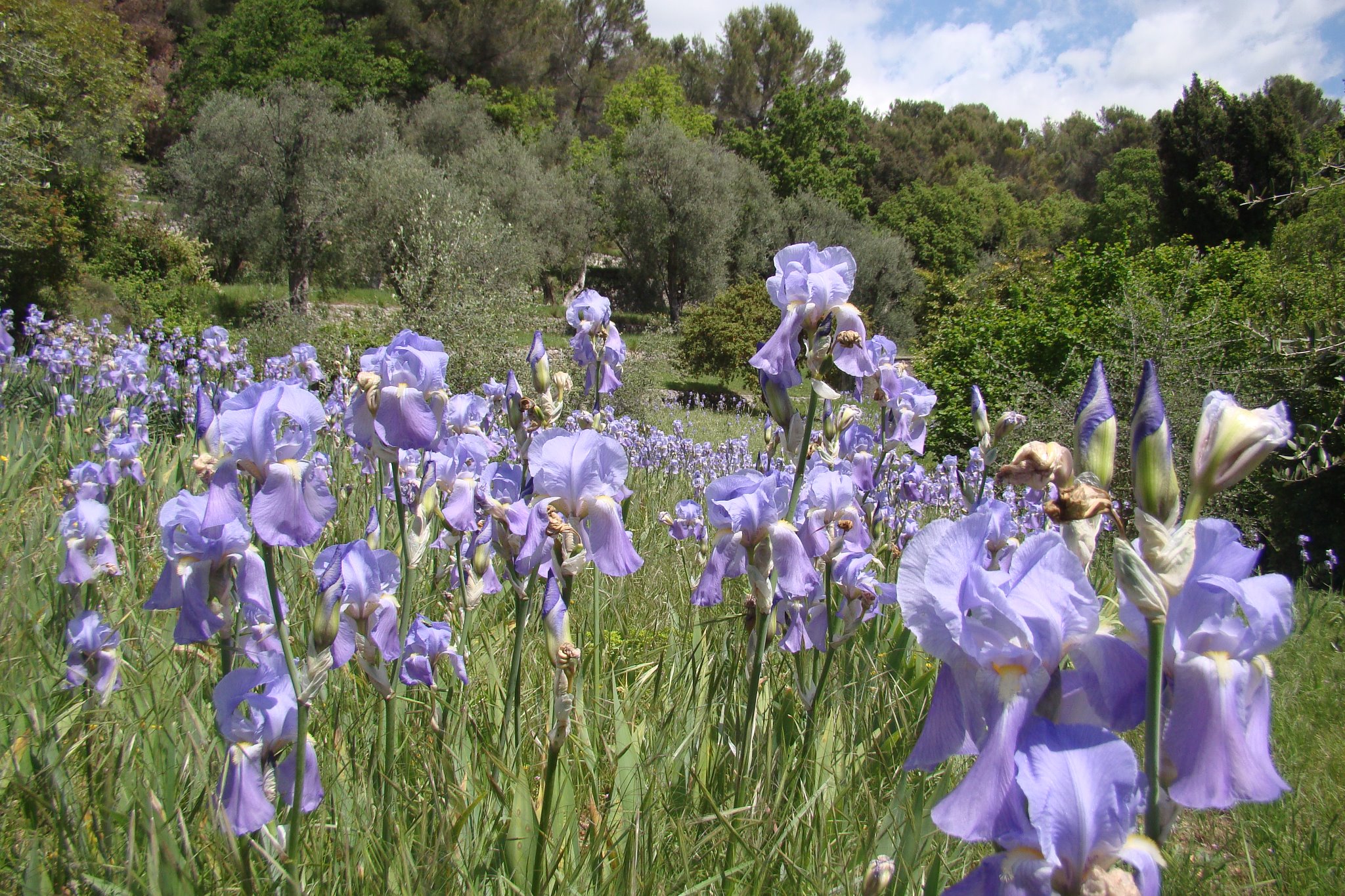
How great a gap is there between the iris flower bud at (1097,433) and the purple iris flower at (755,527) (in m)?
0.86

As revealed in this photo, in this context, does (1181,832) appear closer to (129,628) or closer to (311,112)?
(129,628)

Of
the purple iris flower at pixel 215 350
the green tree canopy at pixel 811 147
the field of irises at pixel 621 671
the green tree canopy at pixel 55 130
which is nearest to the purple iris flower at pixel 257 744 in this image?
the field of irises at pixel 621 671

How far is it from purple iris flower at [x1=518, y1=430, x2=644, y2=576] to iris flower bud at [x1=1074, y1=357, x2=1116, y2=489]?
2.49 ft

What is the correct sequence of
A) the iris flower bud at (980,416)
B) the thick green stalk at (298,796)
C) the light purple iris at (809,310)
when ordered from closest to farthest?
1. the thick green stalk at (298,796)
2. the light purple iris at (809,310)
3. the iris flower bud at (980,416)

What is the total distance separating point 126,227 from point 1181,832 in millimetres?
19661

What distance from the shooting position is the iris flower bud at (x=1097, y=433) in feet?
2.24

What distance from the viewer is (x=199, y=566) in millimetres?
1160

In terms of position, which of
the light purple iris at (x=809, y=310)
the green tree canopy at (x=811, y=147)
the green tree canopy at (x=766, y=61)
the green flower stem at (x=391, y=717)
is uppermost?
the green tree canopy at (x=766, y=61)

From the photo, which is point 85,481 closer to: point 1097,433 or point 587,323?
point 587,323

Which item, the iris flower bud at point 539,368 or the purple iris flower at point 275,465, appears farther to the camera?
the iris flower bud at point 539,368

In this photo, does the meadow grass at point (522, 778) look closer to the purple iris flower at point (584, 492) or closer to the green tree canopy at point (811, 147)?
the purple iris flower at point (584, 492)

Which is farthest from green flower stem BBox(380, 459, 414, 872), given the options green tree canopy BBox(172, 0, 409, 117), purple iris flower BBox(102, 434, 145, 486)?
green tree canopy BBox(172, 0, 409, 117)

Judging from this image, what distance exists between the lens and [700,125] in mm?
37500

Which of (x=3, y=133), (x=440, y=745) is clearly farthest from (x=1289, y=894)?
(x=3, y=133)
